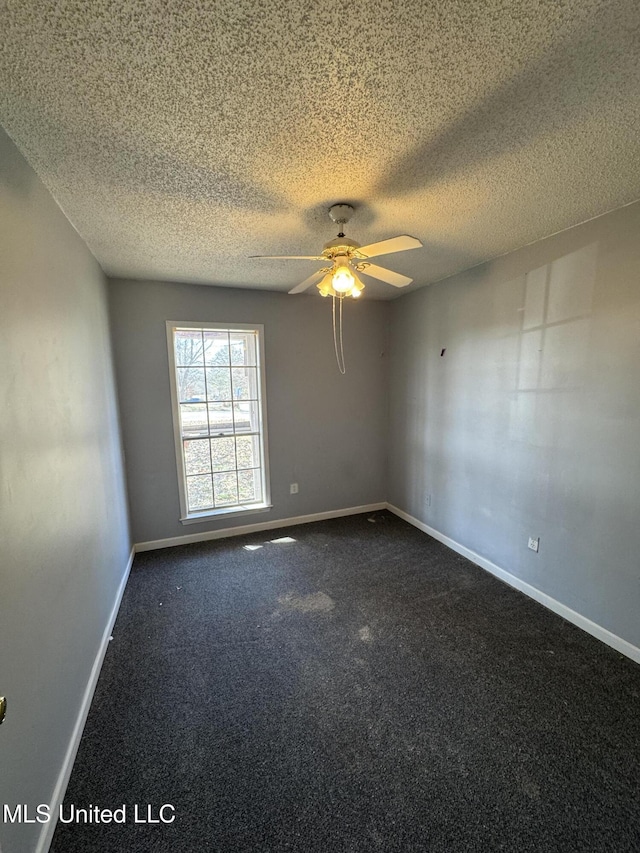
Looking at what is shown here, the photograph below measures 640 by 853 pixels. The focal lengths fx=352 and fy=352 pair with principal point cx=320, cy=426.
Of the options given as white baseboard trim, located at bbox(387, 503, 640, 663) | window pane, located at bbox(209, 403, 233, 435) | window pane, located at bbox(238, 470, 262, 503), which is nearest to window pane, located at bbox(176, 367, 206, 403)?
window pane, located at bbox(209, 403, 233, 435)

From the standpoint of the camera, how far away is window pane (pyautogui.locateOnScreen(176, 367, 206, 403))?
3.41 metres

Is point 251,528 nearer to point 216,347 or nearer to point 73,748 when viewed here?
point 216,347

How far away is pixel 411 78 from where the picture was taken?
109 centimetres

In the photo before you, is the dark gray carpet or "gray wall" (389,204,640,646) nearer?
the dark gray carpet

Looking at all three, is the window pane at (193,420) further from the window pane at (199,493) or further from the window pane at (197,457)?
the window pane at (199,493)

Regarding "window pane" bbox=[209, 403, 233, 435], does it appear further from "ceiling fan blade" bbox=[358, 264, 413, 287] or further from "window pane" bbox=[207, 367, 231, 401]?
"ceiling fan blade" bbox=[358, 264, 413, 287]

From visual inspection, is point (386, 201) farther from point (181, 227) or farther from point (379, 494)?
point (379, 494)

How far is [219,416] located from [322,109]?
9.15 feet

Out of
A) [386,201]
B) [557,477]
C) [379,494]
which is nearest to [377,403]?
[379,494]

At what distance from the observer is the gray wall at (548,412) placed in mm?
2004

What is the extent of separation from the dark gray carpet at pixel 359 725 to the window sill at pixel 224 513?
84 cm

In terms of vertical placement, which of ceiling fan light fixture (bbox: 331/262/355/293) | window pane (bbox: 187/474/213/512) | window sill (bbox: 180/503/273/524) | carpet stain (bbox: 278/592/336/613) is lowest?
carpet stain (bbox: 278/592/336/613)

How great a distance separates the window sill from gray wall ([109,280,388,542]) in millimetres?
61

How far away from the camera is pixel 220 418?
3.60m
